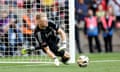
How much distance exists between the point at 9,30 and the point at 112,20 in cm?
578

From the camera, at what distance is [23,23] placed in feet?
65.6

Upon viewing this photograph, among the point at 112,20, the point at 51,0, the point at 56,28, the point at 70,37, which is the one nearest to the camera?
the point at 56,28

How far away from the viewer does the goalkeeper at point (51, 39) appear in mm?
15430

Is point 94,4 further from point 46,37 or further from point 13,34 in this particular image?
point 46,37

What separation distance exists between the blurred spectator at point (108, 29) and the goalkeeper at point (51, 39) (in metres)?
8.05

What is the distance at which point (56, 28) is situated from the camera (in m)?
15.4

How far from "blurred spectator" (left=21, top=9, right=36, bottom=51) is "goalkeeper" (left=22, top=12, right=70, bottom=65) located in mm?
2779

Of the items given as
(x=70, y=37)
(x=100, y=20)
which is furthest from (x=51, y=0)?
(x=100, y=20)

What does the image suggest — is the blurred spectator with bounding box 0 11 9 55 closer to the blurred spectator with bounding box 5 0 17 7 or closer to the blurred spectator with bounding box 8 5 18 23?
the blurred spectator with bounding box 8 5 18 23

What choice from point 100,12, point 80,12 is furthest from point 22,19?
point 80,12

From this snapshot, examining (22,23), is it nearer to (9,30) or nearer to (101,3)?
(9,30)

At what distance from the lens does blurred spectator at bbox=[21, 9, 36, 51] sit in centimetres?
1899

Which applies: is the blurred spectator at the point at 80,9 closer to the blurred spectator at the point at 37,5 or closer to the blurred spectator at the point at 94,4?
the blurred spectator at the point at 94,4

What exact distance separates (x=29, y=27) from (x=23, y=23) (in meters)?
0.41
